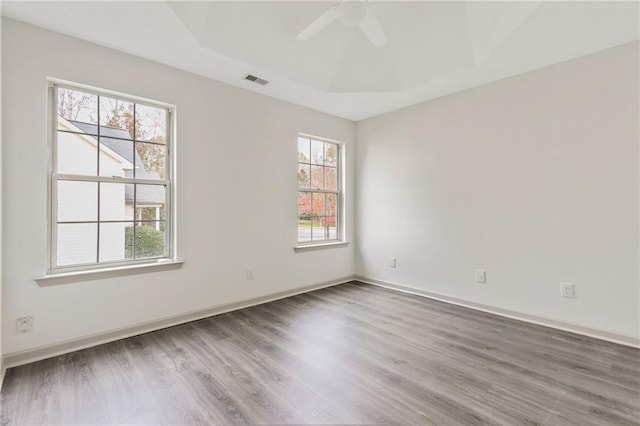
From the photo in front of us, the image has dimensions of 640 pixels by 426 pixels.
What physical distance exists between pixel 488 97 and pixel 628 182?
145 cm

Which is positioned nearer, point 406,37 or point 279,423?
point 279,423

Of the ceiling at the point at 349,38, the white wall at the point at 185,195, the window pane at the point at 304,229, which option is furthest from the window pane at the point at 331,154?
the ceiling at the point at 349,38

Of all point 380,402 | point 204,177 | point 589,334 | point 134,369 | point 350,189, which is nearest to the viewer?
point 380,402

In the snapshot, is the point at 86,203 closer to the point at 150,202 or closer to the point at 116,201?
the point at 116,201

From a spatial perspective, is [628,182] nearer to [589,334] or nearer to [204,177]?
[589,334]

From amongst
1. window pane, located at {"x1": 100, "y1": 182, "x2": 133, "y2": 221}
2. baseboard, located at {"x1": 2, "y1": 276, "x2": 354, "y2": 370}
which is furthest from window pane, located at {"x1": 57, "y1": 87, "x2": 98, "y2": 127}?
baseboard, located at {"x1": 2, "y1": 276, "x2": 354, "y2": 370}

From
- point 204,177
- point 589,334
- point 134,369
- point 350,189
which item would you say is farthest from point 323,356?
point 350,189

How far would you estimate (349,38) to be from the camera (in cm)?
296

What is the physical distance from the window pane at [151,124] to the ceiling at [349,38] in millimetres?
464

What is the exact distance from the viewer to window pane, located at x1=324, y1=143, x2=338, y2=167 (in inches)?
177

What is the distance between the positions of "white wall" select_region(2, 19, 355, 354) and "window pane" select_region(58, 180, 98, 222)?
125mm

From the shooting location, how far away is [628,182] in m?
2.49

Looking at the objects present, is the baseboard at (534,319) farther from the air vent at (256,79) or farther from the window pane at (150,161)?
the window pane at (150,161)

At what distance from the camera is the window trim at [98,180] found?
2332 mm
